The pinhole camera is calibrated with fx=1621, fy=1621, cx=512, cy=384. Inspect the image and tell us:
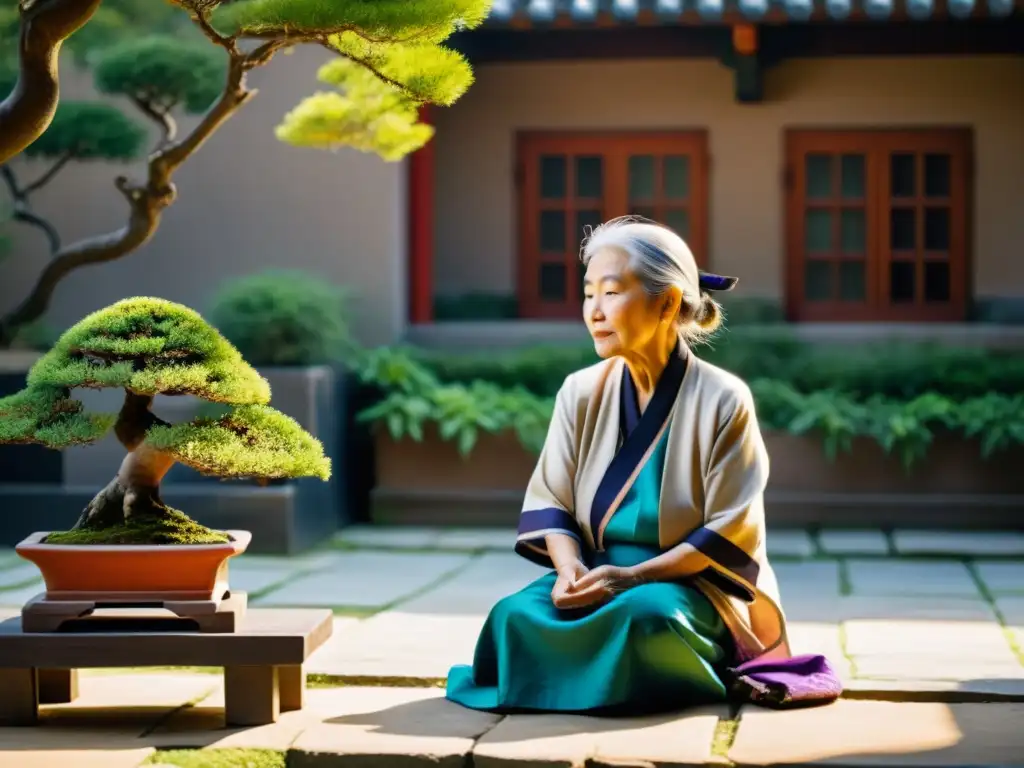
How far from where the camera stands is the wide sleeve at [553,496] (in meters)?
4.82

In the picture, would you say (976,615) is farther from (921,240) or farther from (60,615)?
(921,240)

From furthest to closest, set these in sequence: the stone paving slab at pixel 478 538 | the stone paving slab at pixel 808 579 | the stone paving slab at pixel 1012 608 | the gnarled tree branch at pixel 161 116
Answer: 1. the stone paving slab at pixel 478 538
2. the gnarled tree branch at pixel 161 116
3. the stone paving slab at pixel 808 579
4. the stone paving slab at pixel 1012 608

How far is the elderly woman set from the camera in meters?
4.59

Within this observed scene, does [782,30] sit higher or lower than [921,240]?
higher

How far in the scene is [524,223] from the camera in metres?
11.3

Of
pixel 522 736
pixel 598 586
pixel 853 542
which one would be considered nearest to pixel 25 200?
pixel 853 542

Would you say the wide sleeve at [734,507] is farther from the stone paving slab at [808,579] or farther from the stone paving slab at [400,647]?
the stone paving slab at [808,579]

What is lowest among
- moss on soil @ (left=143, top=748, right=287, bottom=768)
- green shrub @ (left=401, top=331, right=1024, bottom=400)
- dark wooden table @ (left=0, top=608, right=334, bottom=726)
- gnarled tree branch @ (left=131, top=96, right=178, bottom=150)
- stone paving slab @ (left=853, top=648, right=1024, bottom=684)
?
stone paving slab @ (left=853, top=648, right=1024, bottom=684)

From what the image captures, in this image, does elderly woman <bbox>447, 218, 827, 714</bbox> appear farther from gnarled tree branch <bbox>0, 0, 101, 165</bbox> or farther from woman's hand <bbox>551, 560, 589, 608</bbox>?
gnarled tree branch <bbox>0, 0, 101, 165</bbox>

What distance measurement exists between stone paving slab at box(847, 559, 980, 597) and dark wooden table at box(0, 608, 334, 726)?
11.3 feet

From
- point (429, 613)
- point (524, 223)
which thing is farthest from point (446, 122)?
point (429, 613)

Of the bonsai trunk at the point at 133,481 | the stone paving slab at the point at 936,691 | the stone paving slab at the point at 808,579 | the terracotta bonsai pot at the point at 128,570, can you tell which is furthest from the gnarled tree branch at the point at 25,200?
the stone paving slab at the point at 936,691

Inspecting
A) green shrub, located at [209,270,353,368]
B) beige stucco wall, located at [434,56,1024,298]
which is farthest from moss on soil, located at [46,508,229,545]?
beige stucco wall, located at [434,56,1024,298]

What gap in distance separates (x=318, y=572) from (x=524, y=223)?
4.05 metres
